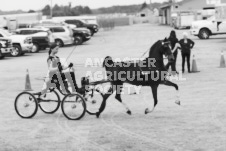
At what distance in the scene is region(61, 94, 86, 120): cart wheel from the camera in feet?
37.6

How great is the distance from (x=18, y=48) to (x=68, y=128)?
74.7ft

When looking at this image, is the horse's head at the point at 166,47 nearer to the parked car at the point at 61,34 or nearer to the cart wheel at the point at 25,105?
the cart wheel at the point at 25,105

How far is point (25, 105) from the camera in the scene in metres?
12.1

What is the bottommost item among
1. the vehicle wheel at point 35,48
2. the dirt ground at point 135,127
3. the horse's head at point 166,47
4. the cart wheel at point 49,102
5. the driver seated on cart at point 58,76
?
the vehicle wheel at point 35,48

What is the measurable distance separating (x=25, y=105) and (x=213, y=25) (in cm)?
3002

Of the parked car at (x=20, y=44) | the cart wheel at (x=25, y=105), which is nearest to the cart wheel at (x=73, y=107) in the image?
the cart wheel at (x=25, y=105)

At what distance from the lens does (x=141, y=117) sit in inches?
458

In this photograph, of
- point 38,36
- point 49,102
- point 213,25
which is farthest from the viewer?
point 213,25

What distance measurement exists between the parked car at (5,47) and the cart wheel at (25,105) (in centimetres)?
1879

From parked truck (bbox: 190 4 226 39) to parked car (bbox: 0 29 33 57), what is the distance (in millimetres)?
14581

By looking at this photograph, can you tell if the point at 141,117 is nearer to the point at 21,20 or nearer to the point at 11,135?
the point at 11,135

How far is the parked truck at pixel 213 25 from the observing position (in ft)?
124

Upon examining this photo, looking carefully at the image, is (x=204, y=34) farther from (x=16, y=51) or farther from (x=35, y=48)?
(x=16, y=51)

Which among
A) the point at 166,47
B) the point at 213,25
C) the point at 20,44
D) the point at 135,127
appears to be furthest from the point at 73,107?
the point at 213,25
